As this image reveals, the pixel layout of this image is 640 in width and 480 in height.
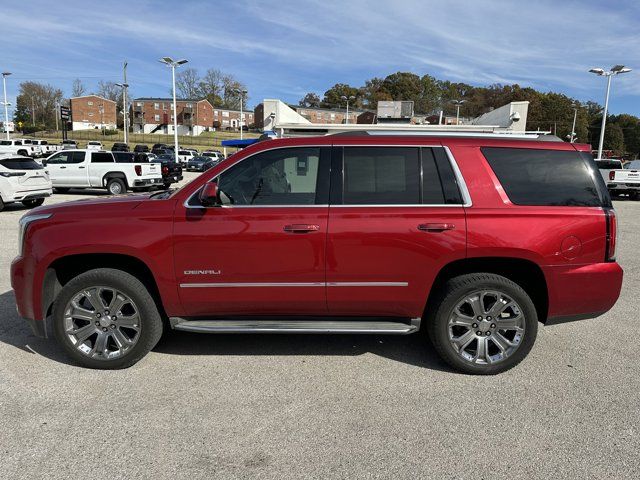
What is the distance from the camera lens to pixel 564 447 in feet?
9.32

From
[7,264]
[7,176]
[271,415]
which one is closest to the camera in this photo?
[271,415]

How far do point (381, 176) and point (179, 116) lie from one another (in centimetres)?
10835

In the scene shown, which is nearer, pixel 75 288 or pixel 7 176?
pixel 75 288

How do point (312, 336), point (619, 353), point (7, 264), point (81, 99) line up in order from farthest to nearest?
point (81, 99) < point (7, 264) < point (312, 336) < point (619, 353)

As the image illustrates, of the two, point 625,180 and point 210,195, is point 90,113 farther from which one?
point 210,195

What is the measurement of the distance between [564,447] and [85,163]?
19363 mm

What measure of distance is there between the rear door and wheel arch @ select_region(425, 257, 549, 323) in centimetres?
16

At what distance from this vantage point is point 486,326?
371 cm

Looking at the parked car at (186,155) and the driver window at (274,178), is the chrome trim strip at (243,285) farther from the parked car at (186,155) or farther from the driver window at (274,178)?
the parked car at (186,155)

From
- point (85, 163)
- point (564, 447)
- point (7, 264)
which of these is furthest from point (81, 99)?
point (564, 447)

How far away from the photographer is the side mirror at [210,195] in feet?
11.4

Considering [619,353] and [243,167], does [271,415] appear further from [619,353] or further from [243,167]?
[619,353]

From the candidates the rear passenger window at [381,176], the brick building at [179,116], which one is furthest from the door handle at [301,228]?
the brick building at [179,116]

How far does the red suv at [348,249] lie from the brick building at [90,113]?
112 m
